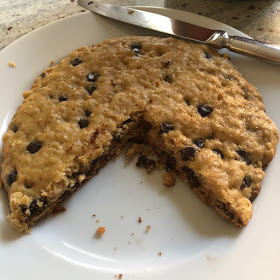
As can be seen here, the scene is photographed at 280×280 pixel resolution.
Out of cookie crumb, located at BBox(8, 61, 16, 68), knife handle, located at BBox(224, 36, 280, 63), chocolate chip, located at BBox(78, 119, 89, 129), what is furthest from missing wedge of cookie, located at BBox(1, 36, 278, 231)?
cookie crumb, located at BBox(8, 61, 16, 68)

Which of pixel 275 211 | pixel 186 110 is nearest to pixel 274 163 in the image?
pixel 275 211

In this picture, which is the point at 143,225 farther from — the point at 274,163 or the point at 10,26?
the point at 10,26

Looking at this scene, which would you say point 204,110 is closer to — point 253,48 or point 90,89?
point 253,48

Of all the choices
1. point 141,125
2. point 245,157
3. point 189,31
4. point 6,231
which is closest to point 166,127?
point 141,125

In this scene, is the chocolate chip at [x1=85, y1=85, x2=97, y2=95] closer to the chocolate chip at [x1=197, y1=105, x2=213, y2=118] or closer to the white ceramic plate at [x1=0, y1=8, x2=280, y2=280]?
the white ceramic plate at [x1=0, y1=8, x2=280, y2=280]

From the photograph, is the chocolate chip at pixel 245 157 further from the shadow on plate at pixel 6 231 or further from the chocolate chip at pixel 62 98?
the shadow on plate at pixel 6 231
